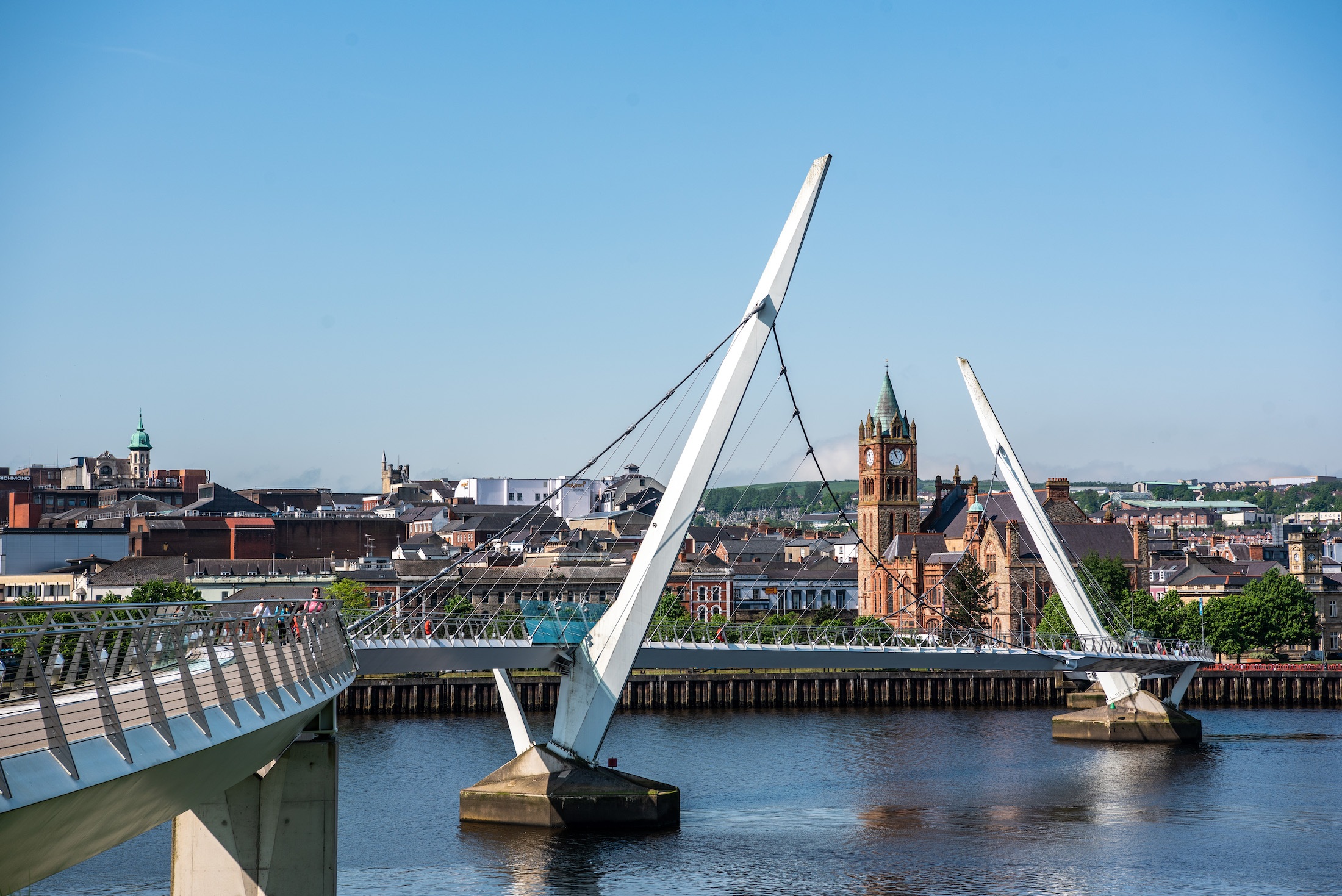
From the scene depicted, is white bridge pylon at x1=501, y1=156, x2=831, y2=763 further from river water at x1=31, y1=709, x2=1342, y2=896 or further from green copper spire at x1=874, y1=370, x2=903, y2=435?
green copper spire at x1=874, y1=370, x2=903, y2=435

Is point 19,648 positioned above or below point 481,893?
above

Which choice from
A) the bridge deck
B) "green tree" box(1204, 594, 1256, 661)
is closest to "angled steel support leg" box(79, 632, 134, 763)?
the bridge deck

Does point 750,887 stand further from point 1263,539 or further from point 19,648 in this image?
point 1263,539

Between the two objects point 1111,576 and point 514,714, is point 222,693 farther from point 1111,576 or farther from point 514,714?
point 1111,576

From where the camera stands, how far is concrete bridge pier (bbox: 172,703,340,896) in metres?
16.3

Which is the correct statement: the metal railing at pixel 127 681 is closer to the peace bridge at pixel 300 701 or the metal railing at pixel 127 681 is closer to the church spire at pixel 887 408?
the peace bridge at pixel 300 701

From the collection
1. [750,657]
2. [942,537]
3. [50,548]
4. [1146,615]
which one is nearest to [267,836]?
[750,657]

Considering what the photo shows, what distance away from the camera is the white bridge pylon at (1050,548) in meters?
52.3

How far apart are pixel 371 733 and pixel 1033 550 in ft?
172

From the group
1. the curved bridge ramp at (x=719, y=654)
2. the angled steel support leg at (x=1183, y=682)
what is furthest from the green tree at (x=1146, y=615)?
the angled steel support leg at (x=1183, y=682)

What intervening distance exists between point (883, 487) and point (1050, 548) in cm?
5704

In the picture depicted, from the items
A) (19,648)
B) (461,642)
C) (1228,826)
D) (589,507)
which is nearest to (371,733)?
(461,642)

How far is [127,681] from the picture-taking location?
13508 mm

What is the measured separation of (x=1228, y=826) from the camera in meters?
34.6
